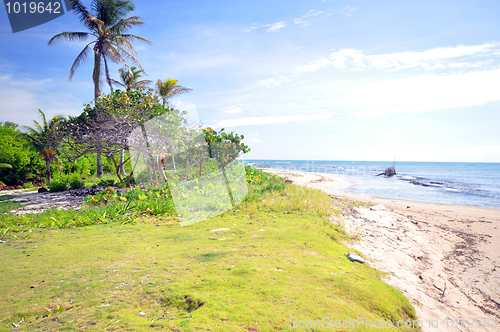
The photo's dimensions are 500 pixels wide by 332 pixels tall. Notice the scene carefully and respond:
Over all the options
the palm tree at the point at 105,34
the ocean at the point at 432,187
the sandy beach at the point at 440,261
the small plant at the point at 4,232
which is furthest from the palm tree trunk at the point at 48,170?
the sandy beach at the point at 440,261

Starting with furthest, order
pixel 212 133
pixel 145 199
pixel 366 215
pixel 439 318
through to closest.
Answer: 1. pixel 212 133
2. pixel 366 215
3. pixel 145 199
4. pixel 439 318

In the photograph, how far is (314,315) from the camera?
7.89ft

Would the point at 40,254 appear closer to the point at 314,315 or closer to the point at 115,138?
the point at 314,315

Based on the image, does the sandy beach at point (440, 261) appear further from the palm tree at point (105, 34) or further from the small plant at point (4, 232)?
the palm tree at point (105, 34)

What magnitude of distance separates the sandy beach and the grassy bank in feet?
3.01

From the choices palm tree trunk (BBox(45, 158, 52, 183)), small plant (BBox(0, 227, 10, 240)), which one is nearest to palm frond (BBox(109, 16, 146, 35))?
palm tree trunk (BBox(45, 158, 52, 183))

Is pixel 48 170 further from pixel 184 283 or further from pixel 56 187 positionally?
pixel 184 283

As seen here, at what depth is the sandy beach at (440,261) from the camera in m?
3.96

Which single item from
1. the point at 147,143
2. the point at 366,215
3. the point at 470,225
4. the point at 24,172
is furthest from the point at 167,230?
the point at 24,172

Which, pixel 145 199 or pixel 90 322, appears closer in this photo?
pixel 90 322

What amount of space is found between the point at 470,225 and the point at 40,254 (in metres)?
14.6

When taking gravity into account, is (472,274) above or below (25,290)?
below

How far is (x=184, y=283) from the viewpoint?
308 centimetres

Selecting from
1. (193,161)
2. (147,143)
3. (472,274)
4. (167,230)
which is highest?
(147,143)
